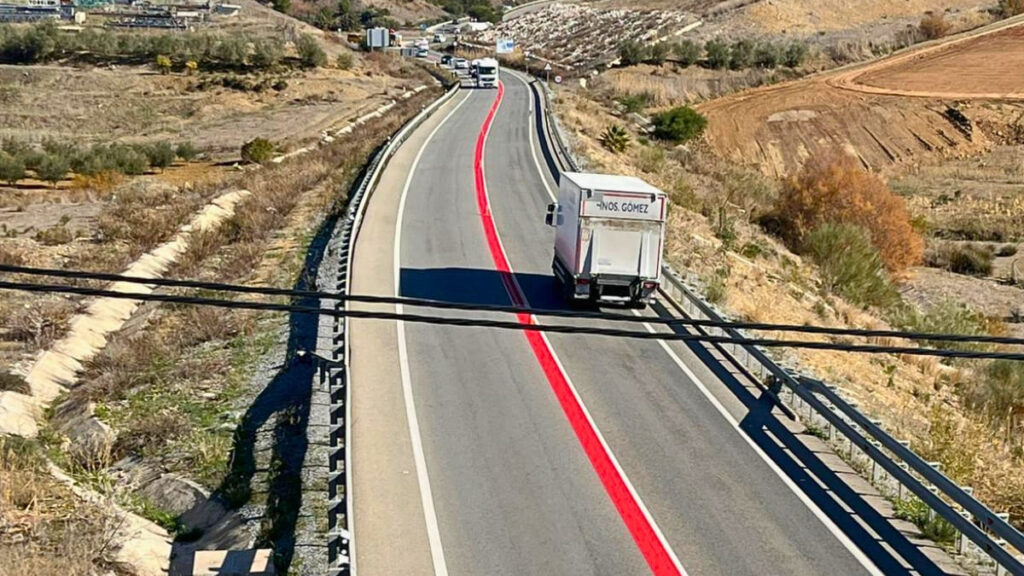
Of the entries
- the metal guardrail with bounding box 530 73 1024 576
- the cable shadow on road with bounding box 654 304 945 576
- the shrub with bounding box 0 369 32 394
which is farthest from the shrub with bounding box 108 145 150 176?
Answer: the cable shadow on road with bounding box 654 304 945 576

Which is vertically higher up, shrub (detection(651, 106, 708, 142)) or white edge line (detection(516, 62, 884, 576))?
shrub (detection(651, 106, 708, 142))

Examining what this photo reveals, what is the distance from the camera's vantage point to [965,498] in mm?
11961

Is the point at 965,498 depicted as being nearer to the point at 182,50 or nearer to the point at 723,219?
the point at 723,219

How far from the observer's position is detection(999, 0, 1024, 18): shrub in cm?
10150

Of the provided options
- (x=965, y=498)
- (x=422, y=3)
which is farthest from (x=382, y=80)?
(x=422, y=3)

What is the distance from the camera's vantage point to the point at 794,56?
93.4m

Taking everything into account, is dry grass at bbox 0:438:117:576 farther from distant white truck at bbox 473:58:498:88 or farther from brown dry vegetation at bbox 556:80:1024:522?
distant white truck at bbox 473:58:498:88

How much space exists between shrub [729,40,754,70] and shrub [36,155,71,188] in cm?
5956

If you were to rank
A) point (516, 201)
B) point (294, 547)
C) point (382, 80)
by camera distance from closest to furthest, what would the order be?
point (294, 547) → point (516, 201) → point (382, 80)

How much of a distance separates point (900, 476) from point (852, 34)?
97330 mm

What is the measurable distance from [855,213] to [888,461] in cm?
2718

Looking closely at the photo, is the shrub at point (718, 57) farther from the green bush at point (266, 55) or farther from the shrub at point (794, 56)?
the green bush at point (266, 55)

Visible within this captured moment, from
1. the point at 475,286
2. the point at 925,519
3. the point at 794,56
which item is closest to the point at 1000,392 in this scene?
the point at 925,519

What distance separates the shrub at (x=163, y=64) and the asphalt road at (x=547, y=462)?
7199 cm
